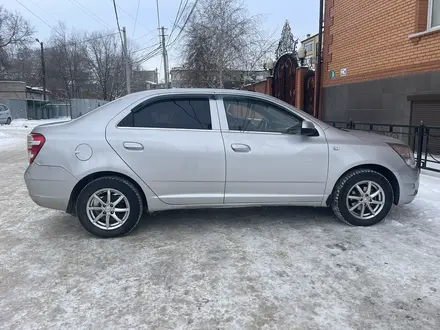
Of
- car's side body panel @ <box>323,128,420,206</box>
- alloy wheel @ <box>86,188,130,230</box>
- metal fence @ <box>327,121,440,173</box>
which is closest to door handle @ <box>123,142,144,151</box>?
alloy wheel @ <box>86,188,130,230</box>

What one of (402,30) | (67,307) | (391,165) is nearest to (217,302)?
(67,307)

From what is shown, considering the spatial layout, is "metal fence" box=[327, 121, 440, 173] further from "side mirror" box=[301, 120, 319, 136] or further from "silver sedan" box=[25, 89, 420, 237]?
"side mirror" box=[301, 120, 319, 136]

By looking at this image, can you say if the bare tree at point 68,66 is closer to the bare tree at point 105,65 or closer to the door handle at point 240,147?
the bare tree at point 105,65

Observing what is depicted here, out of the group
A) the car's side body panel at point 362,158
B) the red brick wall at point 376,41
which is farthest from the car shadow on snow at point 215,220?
the red brick wall at point 376,41

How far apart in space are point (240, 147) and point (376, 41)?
7.34 metres

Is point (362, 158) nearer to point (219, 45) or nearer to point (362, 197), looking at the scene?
point (362, 197)

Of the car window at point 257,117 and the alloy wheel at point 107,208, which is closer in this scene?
the alloy wheel at point 107,208

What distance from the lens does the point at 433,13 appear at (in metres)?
7.89

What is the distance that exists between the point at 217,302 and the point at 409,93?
7.69 metres

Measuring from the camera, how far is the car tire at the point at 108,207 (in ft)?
12.8

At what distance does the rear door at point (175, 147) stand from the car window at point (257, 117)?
0.21 metres

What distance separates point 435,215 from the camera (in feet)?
15.3

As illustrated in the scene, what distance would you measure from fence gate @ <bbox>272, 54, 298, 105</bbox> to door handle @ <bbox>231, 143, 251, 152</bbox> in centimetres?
1178

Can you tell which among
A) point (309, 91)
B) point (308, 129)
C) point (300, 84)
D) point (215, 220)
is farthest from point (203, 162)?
point (300, 84)
